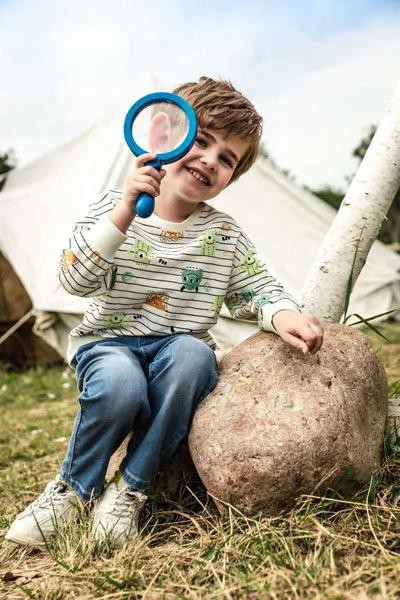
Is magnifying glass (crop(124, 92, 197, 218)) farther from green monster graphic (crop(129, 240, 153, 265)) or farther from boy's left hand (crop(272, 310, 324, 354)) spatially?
boy's left hand (crop(272, 310, 324, 354))

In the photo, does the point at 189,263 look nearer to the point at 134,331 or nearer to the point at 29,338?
the point at 134,331

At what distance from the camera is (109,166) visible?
18.0 feet

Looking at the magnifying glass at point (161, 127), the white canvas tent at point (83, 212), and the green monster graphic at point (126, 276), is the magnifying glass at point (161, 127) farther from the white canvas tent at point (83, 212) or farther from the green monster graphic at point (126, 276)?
the white canvas tent at point (83, 212)

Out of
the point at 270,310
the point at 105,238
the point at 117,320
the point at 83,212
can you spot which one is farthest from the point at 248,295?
the point at 83,212

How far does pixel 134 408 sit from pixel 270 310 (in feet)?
1.54

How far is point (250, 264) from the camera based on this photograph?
79.0 inches

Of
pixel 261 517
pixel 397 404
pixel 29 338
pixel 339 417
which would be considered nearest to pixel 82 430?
pixel 261 517

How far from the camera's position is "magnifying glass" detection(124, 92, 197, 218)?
167cm

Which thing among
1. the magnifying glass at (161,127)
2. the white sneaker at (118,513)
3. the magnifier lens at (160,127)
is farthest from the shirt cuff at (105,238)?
the white sneaker at (118,513)

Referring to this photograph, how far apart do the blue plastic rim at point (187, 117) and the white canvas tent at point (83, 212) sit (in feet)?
10.3

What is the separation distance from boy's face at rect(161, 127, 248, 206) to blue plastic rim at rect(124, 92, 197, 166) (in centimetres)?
18

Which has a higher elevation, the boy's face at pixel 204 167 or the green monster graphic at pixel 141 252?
the boy's face at pixel 204 167

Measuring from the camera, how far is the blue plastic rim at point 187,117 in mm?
1660

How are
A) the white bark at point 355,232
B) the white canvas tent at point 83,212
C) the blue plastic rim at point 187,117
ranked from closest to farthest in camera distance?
the blue plastic rim at point 187,117, the white bark at point 355,232, the white canvas tent at point 83,212
